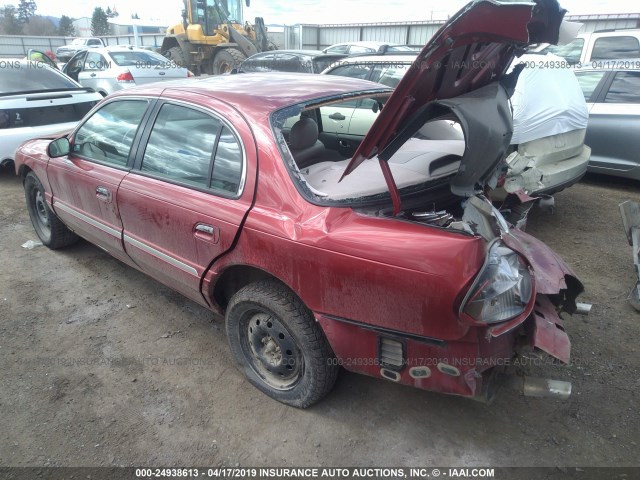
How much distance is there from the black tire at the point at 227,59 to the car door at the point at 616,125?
33.5ft

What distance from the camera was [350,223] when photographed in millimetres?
1974

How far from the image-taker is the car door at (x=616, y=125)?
539 centimetres

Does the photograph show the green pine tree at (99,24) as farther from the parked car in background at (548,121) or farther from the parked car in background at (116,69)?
the parked car in background at (548,121)

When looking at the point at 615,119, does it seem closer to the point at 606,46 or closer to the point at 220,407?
the point at 606,46

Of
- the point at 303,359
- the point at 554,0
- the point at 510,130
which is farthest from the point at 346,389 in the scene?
the point at 554,0

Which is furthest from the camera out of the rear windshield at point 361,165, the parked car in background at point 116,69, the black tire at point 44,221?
the parked car in background at point 116,69

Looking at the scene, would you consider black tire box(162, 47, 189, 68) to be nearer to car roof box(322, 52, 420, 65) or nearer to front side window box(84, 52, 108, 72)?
front side window box(84, 52, 108, 72)

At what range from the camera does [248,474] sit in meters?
2.13

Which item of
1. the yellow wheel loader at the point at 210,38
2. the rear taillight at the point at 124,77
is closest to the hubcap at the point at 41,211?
the rear taillight at the point at 124,77

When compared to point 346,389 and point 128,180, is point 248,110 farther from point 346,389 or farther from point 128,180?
point 346,389

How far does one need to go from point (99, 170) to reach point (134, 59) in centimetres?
883

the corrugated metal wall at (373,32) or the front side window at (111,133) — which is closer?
the front side window at (111,133)

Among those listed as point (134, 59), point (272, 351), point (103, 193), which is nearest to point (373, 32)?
point (134, 59)

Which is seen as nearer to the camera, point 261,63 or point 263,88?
point 263,88
